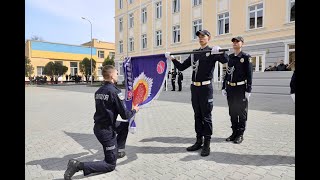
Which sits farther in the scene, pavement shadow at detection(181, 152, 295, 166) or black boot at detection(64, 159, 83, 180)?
pavement shadow at detection(181, 152, 295, 166)

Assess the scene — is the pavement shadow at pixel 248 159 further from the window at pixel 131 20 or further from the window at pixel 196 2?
the window at pixel 131 20

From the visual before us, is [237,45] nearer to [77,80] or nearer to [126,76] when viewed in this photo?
[126,76]

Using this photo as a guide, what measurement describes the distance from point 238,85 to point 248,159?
1.52 m

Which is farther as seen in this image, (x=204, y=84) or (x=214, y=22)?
(x=214, y=22)

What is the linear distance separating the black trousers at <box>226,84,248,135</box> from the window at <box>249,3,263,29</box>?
710 inches

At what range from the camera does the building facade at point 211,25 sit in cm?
1945

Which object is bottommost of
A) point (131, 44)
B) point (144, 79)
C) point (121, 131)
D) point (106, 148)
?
point (106, 148)

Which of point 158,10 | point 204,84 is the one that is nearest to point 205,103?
point 204,84

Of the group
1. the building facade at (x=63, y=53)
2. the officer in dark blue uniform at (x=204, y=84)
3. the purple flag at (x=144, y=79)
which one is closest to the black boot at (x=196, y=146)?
the officer in dark blue uniform at (x=204, y=84)

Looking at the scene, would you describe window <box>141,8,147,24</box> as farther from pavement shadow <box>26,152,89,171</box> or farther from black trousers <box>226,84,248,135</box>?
pavement shadow <box>26,152,89,171</box>

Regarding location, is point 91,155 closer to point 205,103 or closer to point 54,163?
point 54,163

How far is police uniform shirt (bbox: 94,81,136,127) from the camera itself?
3.66 meters

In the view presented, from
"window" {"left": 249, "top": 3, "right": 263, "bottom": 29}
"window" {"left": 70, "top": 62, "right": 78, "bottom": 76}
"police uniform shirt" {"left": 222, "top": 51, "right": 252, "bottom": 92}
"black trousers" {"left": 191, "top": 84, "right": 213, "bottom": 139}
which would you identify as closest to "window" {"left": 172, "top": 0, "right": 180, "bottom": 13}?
"window" {"left": 249, "top": 3, "right": 263, "bottom": 29}

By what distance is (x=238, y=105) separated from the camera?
5.12 m
